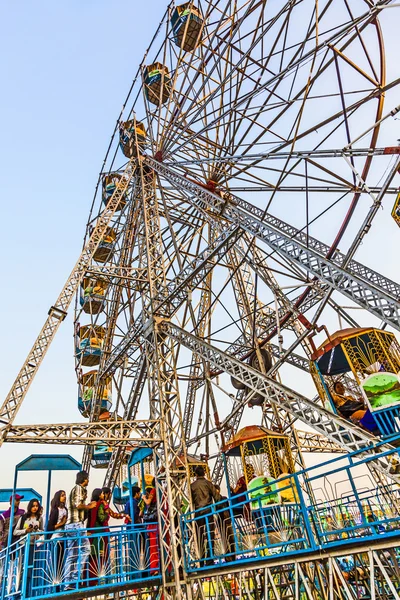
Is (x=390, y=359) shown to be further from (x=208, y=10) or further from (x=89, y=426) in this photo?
(x=208, y=10)

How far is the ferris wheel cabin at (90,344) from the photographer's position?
17925mm

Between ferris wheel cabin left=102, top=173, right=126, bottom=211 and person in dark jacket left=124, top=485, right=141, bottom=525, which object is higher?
ferris wheel cabin left=102, top=173, right=126, bottom=211

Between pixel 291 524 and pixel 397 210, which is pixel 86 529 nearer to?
pixel 291 524

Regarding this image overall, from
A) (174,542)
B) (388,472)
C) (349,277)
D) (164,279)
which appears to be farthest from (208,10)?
(174,542)

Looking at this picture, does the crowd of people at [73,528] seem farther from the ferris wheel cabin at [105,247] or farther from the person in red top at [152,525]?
the ferris wheel cabin at [105,247]

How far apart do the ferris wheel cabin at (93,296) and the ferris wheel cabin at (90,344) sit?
0.84m

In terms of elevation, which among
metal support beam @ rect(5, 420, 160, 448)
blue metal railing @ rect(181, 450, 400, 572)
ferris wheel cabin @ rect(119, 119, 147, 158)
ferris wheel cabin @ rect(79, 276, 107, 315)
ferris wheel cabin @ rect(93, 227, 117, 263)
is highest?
ferris wheel cabin @ rect(119, 119, 147, 158)

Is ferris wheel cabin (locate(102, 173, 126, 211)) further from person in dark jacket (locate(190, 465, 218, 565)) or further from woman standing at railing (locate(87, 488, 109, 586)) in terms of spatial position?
woman standing at railing (locate(87, 488, 109, 586))

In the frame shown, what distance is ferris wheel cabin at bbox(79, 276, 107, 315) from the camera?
18812 mm

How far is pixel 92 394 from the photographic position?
17.8 meters

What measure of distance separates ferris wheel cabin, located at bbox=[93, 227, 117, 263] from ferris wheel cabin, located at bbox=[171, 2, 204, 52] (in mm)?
8129

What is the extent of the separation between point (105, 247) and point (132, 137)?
202 inches

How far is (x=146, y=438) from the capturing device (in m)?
9.63

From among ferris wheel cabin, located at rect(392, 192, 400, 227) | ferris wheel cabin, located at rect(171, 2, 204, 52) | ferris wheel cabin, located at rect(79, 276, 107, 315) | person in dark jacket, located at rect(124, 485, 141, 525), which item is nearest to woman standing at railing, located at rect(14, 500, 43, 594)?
person in dark jacket, located at rect(124, 485, 141, 525)
